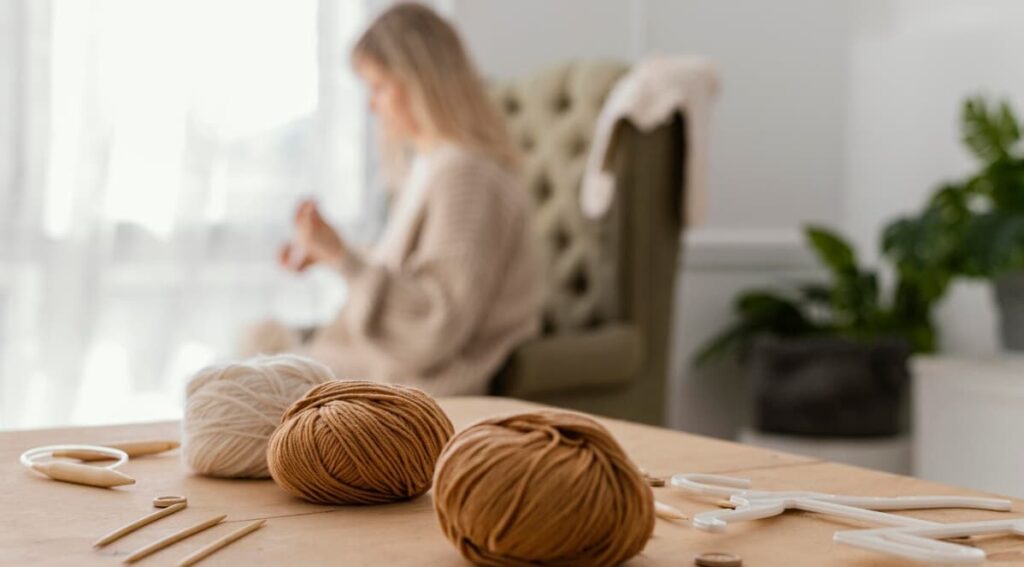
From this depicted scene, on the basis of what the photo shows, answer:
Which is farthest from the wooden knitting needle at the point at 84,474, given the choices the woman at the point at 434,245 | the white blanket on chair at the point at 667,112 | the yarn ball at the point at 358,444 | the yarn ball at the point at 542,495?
the white blanket on chair at the point at 667,112

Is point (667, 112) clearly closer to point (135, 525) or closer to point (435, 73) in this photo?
point (435, 73)

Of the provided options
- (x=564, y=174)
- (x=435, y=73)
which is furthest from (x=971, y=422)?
(x=435, y=73)

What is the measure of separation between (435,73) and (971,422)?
1.24m

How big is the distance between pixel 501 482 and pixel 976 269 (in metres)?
2.01

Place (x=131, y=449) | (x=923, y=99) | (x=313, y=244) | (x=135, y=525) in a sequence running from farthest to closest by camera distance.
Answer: (x=923, y=99) < (x=313, y=244) < (x=131, y=449) < (x=135, y=525)

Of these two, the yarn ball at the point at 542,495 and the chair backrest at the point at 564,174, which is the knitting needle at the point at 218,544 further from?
the chair backrest at the point at 564,174

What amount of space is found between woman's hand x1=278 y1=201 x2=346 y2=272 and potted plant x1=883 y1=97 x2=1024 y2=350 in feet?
3.85

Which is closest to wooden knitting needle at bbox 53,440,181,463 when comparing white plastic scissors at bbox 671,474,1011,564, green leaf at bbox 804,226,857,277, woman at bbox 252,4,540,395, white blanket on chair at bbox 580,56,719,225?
white plastic scissors at bbox 671,474,1011,564

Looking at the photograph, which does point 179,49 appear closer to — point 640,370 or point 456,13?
point 456,13

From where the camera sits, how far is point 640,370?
233 centimetres

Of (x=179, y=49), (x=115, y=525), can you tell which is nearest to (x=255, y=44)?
(x=179, y=49)

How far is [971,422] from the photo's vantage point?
2479mm

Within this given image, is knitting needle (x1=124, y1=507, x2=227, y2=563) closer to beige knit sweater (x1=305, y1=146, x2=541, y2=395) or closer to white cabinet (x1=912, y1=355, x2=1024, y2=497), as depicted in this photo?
beige knit sweater (x1=305, y1=146, x2=541, y2=395)

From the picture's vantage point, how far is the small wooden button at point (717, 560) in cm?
59
